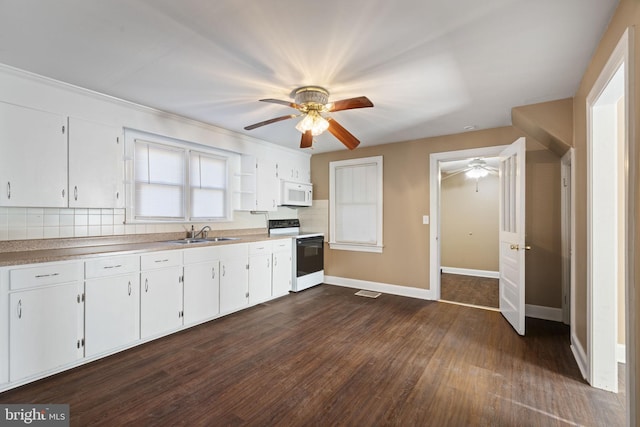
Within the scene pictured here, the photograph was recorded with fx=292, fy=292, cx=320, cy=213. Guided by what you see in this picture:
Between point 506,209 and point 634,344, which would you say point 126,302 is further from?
point 506,209

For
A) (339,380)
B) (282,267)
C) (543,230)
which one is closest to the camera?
(339,380)

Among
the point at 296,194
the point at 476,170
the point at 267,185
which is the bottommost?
the point at 296,194

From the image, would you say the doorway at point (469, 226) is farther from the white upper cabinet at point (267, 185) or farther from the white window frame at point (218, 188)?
the white window frame at point (218, 188)

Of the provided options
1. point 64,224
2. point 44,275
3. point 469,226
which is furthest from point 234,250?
point 469,226

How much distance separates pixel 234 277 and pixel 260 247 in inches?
22.1

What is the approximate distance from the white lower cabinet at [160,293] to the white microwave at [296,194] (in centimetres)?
215

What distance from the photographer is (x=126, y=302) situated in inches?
105

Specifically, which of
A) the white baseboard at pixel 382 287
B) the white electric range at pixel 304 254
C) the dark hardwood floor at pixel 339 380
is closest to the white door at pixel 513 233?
the dark hardwood floor at pixel 339 380

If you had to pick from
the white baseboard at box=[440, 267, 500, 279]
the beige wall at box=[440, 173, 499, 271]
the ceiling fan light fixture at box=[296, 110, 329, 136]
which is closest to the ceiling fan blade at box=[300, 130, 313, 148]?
the ceiling fan light fixture at box=[296, 110, 329, 136]

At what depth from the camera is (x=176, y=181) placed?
3721mm

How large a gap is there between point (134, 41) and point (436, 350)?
3.46 meters

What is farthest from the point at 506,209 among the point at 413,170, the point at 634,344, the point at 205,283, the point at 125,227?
the point at 125,227

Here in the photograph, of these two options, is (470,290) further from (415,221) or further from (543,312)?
(415,221)

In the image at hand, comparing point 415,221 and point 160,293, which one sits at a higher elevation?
point 415,221
